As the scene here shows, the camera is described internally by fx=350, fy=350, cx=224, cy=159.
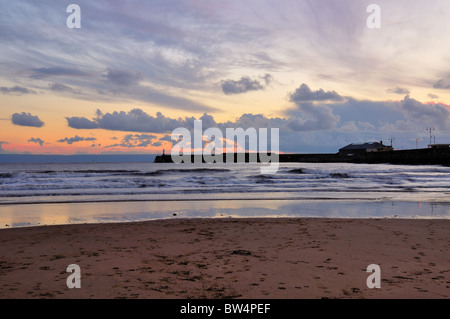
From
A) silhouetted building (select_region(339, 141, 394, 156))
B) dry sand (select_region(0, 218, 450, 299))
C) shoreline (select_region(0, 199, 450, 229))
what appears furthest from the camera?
silhouetted building (select_region(339, 141, 394, 156))

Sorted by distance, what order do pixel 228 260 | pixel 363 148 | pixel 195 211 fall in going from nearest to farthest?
pixel 228 260, pixel 195 211, pixel 363 148

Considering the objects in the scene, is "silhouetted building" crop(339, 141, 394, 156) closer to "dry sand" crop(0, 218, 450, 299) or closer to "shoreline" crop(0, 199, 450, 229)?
"shoreline" crop(0, 199, 450, 229)

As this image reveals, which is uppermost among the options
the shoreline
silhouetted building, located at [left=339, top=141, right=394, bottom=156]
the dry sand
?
silhouetted building, located at [left=339, top=141, right=394, bottom=156]

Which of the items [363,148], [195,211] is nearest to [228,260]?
[195,211]

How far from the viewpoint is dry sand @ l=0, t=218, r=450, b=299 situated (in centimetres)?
483

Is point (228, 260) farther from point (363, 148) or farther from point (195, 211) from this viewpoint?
point (363, 148)

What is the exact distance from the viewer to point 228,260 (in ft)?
21.1

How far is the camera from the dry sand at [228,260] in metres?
4.83

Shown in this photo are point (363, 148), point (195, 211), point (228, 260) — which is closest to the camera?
point (228, 260)

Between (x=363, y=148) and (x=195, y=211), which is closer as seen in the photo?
(x=195, y=211)

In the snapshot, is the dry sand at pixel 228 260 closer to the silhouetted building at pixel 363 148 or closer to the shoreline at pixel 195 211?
the shoreline at pixel 195 211

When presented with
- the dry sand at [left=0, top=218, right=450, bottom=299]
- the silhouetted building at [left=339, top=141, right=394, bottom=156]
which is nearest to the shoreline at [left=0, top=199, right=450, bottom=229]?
the dry sand at [left=0, top=218, right=450, bottom=299]

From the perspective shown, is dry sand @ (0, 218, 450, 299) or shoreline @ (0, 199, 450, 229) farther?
shoreline @ (0, 199, 450, 229)
